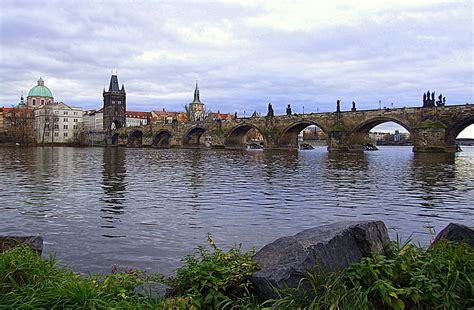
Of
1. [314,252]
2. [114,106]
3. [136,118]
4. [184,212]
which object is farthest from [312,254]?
[136,118]

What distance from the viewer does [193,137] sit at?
95.4 metres

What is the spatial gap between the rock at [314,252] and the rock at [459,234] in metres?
0.84

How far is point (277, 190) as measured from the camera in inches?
565

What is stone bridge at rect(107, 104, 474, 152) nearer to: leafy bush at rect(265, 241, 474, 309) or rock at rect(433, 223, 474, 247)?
rock at rect(433, 223, 474, 247)

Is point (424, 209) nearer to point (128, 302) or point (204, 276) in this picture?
point (204, 276)

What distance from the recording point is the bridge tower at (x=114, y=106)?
451ft

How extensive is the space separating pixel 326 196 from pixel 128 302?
989 centimetres

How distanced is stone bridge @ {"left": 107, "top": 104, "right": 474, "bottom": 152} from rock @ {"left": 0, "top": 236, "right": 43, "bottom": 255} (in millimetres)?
49838

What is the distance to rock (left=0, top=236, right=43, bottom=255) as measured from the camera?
5109 millimetres

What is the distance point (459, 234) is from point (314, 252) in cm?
191

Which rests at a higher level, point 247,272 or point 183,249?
point 247,272

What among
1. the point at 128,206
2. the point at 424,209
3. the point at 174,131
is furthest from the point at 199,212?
the point at 174,131

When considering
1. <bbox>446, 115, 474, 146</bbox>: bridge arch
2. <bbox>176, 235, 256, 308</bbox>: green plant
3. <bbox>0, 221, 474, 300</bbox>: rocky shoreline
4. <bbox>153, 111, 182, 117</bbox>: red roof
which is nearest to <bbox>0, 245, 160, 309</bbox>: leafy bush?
<bbox>0, 221, 474, 300</bbox>: rocky shoreline

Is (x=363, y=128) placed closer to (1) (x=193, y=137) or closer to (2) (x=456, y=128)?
(2) (x=456, y=128)
